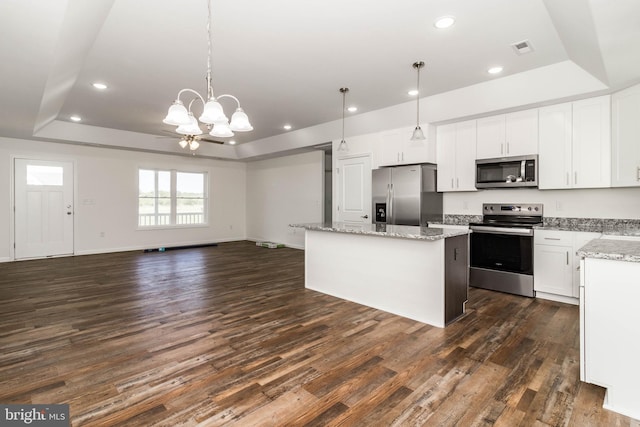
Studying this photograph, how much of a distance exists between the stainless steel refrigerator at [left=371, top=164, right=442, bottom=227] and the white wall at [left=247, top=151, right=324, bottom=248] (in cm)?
243

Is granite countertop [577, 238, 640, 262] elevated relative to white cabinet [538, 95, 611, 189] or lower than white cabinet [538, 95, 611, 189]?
lower

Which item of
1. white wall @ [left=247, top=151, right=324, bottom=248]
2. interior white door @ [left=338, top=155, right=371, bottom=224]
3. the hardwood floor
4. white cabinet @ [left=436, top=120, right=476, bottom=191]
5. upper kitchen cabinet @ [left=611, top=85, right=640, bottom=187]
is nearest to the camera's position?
the hardwood floor

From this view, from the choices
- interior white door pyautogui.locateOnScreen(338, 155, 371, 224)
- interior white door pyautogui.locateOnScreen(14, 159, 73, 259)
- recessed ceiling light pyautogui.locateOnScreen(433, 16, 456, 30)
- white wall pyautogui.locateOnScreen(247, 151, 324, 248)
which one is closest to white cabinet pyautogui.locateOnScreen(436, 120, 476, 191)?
interior white door pyautogui.locateOnScreen(338, 155, 371, 224)

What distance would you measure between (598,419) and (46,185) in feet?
29.7

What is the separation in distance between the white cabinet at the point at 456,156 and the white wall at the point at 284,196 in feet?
10.6

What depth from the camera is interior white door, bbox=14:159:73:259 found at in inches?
261

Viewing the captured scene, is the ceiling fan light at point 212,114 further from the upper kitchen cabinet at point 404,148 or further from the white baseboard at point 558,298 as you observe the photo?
the white baseboard at point 558,298

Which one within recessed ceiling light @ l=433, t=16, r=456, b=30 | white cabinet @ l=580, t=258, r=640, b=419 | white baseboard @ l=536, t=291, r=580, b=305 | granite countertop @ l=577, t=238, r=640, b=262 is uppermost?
recessed ceiling light @ l=433, t=16, r=456, b=30

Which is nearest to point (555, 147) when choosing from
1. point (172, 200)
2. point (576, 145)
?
point (576, 145)

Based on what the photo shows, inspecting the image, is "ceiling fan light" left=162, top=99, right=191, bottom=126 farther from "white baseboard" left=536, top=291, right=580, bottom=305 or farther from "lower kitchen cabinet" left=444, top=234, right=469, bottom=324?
"white baseboard" left=536, top=291, right=580, bottom=305

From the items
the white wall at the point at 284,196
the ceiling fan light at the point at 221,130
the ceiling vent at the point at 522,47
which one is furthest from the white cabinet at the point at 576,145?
the white wall at the point at 284,196

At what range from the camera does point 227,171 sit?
9.73 meters

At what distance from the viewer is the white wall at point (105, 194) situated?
6.53 m

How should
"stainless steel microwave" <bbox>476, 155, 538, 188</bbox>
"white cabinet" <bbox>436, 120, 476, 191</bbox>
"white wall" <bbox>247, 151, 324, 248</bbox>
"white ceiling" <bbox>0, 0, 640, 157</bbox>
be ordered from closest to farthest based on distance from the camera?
"white ceiling" <bbox>0, 0, 640, 157</bbox>
"stainless steel microwave" <bbox>476, 155, 538, 188</bbox>
"white cabinet" <bbox>436, 120, 476, 191</bbox>
"white wall" <bbox>247, 151, 324, 248</bbox>
